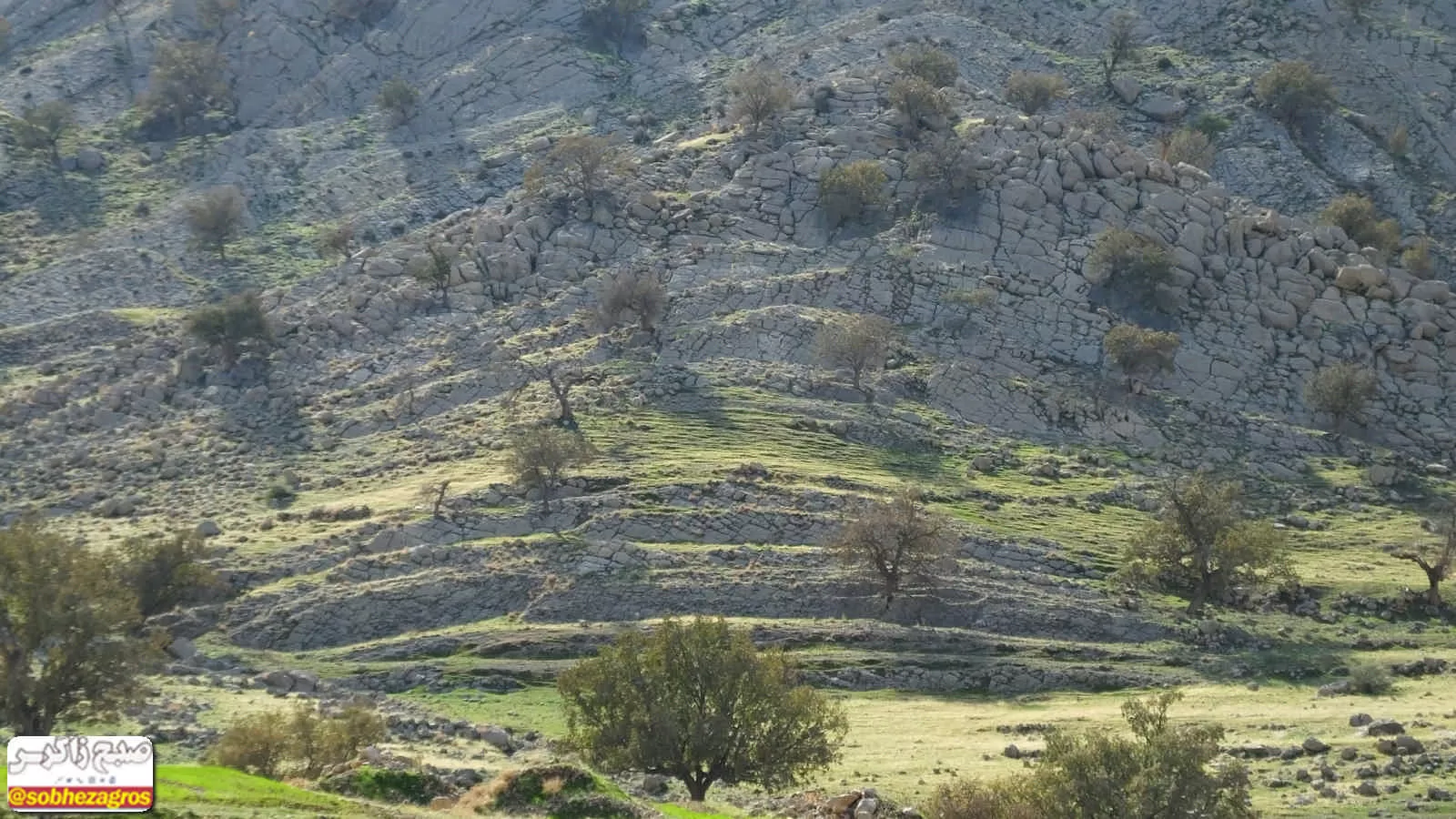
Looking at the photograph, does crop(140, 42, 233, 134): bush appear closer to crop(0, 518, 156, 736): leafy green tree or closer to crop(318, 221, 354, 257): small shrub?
crop(318, 221, 354, 257): small shrub

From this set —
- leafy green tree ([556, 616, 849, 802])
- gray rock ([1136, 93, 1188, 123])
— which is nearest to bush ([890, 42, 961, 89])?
gray rock ([1136, 93, 1188, 123])

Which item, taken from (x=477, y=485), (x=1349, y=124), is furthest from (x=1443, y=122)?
(x=477, y=485)

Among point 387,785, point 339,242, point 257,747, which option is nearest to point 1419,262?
point 339,242

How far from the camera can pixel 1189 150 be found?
9025 centimetres

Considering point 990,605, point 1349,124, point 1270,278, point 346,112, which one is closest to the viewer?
point 990,605

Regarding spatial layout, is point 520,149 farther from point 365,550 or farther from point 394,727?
point 394,727

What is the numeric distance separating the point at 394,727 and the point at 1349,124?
225 feet

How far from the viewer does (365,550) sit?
6331 cm

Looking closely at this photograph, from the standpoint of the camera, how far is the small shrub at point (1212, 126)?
94.9 metres

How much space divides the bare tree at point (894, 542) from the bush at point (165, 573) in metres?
21.8

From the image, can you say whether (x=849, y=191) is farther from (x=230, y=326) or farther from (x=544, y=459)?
(x=230, y=326)

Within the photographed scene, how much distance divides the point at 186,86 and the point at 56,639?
69.9 meters

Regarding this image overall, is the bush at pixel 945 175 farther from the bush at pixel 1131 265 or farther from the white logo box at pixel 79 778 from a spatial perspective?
the white logo box at pixel 79 778

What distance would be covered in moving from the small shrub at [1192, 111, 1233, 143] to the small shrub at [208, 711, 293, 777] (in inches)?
2680
